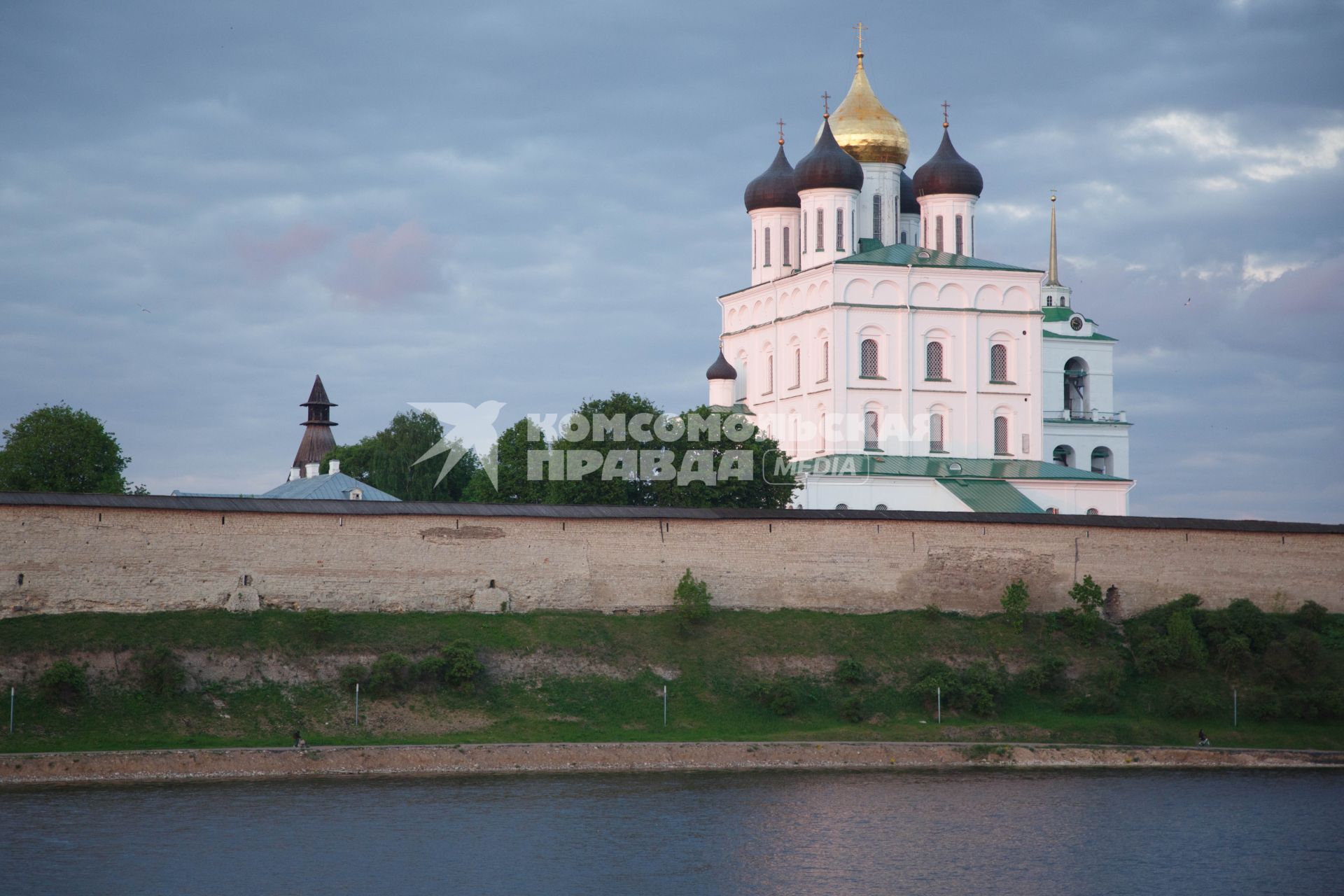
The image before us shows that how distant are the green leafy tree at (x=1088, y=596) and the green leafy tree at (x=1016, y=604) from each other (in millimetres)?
956

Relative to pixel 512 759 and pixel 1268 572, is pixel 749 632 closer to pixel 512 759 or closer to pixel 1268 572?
pixel 512 759

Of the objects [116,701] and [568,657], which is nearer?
[116,701]

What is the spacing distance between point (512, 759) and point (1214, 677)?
40.0 feet

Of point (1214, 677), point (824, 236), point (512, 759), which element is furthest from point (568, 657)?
point (824, 236)

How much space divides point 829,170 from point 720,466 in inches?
441

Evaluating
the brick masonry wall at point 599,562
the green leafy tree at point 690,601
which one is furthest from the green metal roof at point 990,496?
the green leafy tree at point 690,601

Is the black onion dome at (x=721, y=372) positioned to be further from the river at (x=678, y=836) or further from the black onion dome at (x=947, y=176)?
the river at (x=678, y=836)

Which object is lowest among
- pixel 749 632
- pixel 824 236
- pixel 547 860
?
pixel 547 860

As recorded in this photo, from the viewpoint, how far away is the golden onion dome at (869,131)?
46.7m

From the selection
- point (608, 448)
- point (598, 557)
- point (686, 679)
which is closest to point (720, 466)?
point (608, 448)

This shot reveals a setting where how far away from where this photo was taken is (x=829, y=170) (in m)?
43.8

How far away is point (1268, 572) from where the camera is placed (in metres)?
32.3

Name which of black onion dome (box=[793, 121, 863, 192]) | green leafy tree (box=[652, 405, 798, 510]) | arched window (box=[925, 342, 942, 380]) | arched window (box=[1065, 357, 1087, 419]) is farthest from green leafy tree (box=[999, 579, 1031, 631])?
arched window (box=[1065, 357, 1087, 419])

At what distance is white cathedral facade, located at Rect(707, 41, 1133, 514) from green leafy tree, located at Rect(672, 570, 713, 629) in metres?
11.7
